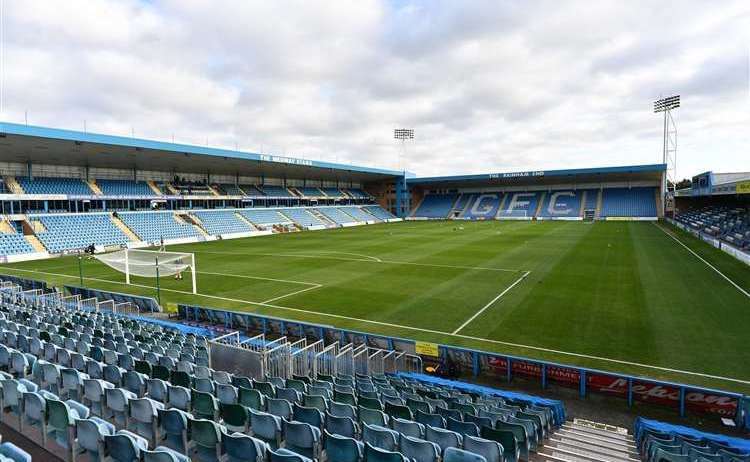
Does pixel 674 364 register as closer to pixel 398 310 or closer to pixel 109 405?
pixel 398 310

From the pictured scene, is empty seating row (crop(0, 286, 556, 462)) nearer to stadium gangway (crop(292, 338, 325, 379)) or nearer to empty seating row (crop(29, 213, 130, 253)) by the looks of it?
stadium gangway (crop(292, 338, 325, 379))

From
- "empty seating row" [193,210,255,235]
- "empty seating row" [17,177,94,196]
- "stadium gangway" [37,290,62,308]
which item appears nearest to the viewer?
"stadium gangway" [37,290,62,308]

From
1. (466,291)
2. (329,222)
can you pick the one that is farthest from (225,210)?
(466,291)

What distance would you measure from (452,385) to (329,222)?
61.2m

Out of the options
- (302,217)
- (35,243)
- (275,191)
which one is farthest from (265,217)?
(35,243)

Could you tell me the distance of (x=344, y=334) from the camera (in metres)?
13.4

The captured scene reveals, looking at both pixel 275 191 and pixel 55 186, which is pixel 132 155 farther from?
pixel 275 191

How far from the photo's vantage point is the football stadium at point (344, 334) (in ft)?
19.3

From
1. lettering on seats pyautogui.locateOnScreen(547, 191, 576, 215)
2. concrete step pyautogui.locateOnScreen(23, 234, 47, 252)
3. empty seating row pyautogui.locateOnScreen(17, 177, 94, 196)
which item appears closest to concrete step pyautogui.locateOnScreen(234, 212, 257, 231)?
empty seating row pyautogui.locateOnScreen(17, 177, 94, 196)

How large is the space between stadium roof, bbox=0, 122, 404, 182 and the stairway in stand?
39.9 meters

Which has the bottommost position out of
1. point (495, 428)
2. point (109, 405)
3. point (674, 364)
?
point (674, 364)

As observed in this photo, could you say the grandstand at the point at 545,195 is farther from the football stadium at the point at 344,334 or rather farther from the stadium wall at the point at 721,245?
the stadium wall at the point at 721,245

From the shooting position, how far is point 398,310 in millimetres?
18391

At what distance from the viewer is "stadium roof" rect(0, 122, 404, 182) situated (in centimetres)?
3425
